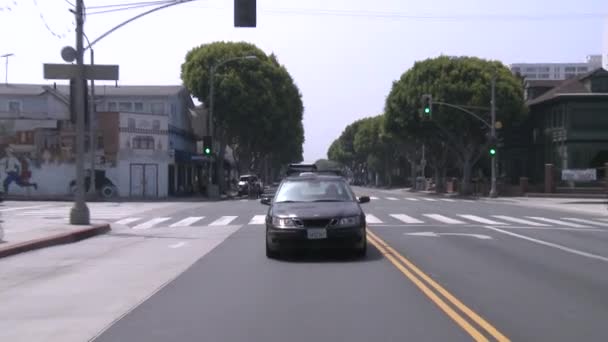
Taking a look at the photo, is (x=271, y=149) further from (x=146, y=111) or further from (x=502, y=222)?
(x=502, y=222)

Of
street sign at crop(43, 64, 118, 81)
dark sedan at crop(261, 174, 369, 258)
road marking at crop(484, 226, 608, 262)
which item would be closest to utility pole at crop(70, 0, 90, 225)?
street sign at crop(43, 64, 118, 81)

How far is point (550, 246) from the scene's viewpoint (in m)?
17.4

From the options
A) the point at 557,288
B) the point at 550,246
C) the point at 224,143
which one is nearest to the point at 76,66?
the point at 550,246

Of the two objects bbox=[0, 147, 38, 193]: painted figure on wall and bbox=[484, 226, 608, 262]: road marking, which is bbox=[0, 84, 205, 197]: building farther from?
bbox=[484, 226, 608, 262]: road marking

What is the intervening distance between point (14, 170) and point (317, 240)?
39.2 metres

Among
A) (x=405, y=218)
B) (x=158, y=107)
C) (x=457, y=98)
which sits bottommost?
(x=405, y=218)

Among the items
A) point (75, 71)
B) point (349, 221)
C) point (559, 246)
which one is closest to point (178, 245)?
point (349, 221)

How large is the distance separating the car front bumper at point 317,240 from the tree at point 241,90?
42520 millimetres

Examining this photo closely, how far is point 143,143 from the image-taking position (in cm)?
4944

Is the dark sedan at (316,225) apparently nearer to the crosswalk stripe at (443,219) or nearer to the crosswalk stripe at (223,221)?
the crosswalk stripe at (223,221)

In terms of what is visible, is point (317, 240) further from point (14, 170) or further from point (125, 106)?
point (125, 106)

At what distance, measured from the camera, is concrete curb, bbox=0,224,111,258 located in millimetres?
15875

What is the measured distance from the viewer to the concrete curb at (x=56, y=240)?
1588cm

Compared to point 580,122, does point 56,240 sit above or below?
below
